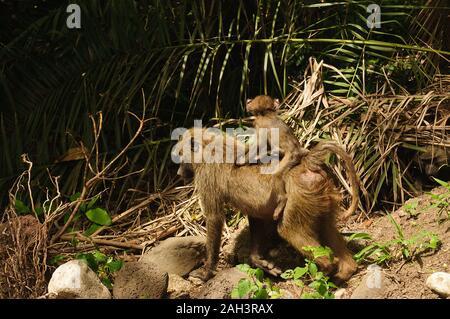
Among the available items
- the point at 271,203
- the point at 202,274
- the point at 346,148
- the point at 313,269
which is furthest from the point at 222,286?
the point at 346,148

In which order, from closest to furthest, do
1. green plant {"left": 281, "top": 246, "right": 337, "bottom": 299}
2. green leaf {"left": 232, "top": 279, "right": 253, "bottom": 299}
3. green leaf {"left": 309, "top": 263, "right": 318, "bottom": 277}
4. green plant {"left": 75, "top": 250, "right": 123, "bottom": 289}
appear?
green leaf {"left": 232, "top": 279, "right": 253, "bottom": 299}, green plant {"left": 281, "top": 246, "right": 337, "bottom": 299}, green leaf {"left": 309, "top": 263, "right": 318, "bottom": 277}, green plant {"left": 75, "top": 250, "right": 123, "bottom": 289}

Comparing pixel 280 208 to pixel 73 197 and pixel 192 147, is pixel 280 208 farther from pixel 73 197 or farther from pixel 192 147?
pixel 73 197

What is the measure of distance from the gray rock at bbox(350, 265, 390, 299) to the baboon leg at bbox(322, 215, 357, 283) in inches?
12.6

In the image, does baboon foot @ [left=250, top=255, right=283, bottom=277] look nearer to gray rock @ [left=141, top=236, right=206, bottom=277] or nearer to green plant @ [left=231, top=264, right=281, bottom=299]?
gray rock @ [left=141, top=236, right=206, bottom=277]

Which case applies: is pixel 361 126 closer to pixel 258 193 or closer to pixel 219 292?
pixel 258 193

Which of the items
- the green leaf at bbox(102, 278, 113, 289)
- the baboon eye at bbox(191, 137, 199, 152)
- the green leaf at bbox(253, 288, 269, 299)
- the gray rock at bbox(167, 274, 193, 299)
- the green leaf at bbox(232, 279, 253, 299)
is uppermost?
the baboon eye at bbox(191, 137, 199, 152)

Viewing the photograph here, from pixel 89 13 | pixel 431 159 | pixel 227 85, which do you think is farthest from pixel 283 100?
pixel 89 13

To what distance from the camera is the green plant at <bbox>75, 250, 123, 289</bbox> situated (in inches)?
→ 218

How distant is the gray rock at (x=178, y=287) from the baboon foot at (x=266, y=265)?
546mm

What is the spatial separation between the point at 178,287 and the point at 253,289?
117 centimetres

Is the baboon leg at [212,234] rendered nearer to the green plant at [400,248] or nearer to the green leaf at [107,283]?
the green leaf at [107,283]

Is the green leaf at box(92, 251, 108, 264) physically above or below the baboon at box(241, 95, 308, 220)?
below

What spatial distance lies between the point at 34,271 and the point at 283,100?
293 centimetres

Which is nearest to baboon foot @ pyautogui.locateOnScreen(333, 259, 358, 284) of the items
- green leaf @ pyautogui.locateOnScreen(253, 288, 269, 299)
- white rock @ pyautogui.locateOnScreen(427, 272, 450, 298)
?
white rock @ pyautogui.locateOnScreen(427, 272, 450, 298)
